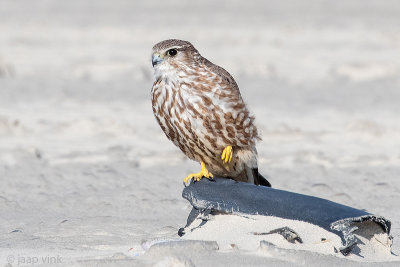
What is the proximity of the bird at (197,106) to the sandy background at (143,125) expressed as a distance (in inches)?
25.8

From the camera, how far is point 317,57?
16.0m

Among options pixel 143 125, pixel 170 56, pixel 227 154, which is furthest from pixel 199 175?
pixel 143 125

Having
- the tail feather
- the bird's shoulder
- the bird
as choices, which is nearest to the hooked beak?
the bird

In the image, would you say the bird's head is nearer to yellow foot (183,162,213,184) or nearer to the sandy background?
yellow foot (183,162,213,184)

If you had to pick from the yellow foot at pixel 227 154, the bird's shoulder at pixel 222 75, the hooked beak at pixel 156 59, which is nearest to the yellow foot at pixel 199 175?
the yellow foot at pixel 227 154

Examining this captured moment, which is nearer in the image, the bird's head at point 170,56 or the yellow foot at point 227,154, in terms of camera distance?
the bird's head at point 170,56

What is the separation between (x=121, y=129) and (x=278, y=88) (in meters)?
3.57

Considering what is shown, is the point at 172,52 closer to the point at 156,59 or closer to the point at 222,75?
the point at 156,59

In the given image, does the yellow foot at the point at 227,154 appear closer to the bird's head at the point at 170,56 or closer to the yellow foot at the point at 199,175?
the yellow foot at the point at 199,175

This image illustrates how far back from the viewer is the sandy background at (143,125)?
6.55m

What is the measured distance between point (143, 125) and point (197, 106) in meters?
4.77

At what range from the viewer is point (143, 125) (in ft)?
35.2

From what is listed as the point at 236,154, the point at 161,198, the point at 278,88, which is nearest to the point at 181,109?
the point at 236,154

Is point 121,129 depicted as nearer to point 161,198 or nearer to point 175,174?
point 175,174
